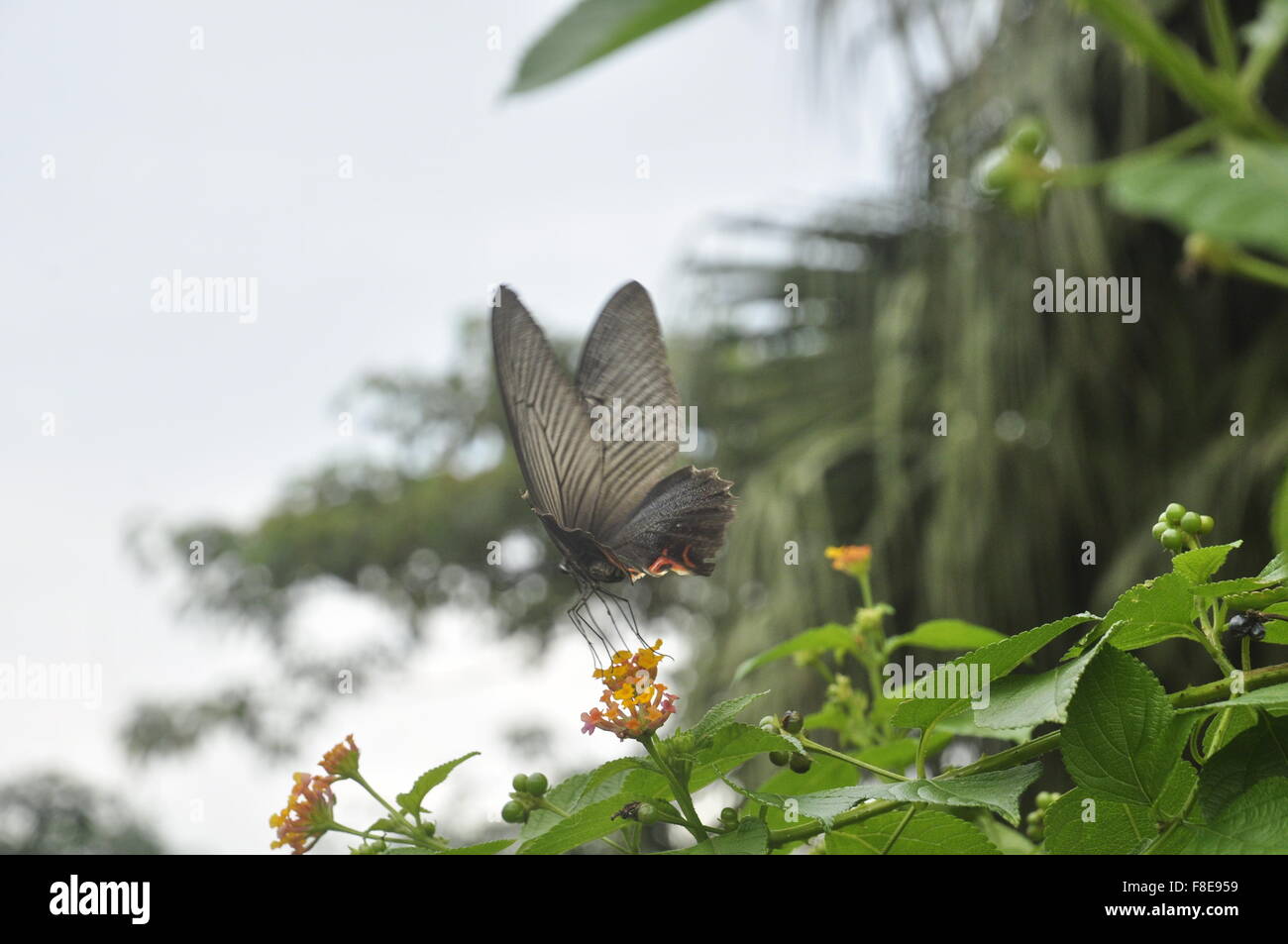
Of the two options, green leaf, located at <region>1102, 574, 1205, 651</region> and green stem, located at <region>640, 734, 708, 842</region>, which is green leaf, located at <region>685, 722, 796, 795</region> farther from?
green leaf, located at <region>1102, 574, 1205, 651</region>

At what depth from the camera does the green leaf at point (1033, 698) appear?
446 millimetres

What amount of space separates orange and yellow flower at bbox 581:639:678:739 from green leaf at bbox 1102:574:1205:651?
188 millimetres

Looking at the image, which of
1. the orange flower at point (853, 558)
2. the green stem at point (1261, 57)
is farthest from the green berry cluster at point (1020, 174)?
the orange flower at point (853, 558)

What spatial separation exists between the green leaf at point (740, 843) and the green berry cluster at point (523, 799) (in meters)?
0.11

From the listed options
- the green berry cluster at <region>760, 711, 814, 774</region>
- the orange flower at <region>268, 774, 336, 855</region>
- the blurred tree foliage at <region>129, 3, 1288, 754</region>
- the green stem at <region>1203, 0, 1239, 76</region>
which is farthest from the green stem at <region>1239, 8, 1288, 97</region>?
the blurred tree foliage at <region>129, 3, 1288, 754</region>

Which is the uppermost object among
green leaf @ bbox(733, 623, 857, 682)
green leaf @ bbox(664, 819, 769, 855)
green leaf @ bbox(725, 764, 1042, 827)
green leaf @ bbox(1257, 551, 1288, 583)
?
green leaf @ bbox(1257, 551, 1288, 583)

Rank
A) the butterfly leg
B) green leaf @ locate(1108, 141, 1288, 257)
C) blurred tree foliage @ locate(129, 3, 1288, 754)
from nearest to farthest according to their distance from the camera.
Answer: green leaf @ locate(1108, 141, 1288, 257) → the butterfly leg → blurred tree foliage @ locate(129, 3, 1288, 754)

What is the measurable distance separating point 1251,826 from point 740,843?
0.19 metres

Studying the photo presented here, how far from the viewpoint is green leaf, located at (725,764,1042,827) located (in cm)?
45

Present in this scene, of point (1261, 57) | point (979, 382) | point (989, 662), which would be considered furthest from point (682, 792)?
point (979, 382)

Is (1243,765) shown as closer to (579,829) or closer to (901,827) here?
(901,827)

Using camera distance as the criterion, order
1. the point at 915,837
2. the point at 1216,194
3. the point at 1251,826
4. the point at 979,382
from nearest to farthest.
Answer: the point at 1216,194
the point at 1251,826
the point at 915,837
the point at 979,382

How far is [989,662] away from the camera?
0.48 metres
